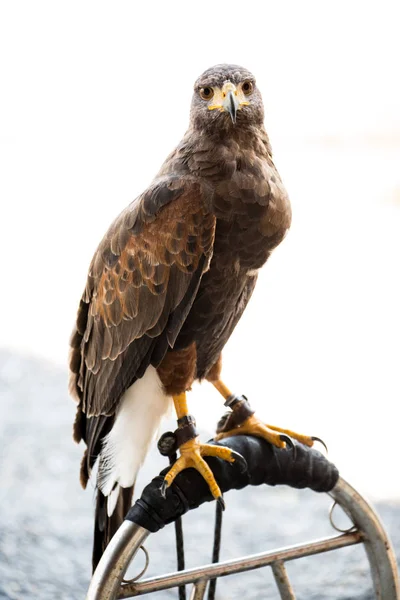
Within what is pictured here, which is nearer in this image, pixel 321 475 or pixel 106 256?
pixel 321 475

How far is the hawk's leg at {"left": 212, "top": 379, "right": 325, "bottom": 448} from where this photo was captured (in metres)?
1.22

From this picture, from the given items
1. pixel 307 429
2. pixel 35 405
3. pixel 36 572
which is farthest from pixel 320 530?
pixel 35 405

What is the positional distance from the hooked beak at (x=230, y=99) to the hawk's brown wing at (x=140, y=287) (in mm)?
116

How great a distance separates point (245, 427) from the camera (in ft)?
4.15

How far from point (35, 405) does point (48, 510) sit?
1.76ft

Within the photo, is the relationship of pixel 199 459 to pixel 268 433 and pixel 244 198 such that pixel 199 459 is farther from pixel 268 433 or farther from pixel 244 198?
pixel 244 198

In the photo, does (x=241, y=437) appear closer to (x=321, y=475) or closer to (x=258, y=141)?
(x=321, y=475)

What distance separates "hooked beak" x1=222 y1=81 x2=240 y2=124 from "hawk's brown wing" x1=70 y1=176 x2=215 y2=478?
12 centimetres

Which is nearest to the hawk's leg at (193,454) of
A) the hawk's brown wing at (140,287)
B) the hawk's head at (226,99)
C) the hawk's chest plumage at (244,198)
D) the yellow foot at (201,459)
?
the yellow foot at (201,459)

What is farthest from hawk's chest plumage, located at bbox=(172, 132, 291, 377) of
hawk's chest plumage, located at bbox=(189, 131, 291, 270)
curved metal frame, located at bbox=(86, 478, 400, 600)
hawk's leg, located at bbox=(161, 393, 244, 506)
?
curved metal frame, located at bbox=(86, 478, 400, 600)

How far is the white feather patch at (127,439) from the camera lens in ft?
4.19

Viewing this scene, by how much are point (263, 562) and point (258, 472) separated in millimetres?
135

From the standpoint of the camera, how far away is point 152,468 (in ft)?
8.54

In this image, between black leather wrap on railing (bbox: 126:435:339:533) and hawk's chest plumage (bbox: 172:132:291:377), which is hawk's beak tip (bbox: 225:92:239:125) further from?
black leather wrap on railing (bbox: 126:435:339:533)
